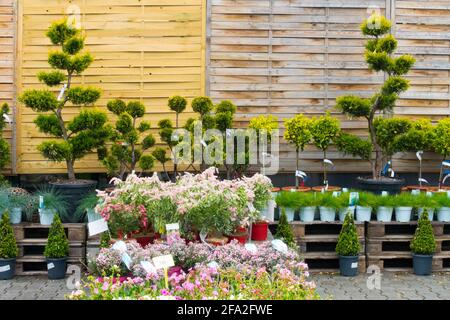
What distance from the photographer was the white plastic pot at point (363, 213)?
7.27 meters

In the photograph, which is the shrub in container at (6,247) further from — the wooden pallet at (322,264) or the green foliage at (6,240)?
the wooden pallet at (322,264)

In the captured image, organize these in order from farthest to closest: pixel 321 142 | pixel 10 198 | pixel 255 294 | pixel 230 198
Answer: pixel 321 142, pixel 10 198, pixel 230 198, pixel 255 294

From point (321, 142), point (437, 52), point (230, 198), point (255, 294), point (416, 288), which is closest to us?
point (255, 294)

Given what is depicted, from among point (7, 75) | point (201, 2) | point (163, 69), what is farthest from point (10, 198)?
point (201, 2)

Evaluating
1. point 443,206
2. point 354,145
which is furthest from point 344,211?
point 443,206

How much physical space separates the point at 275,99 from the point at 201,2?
1.58m

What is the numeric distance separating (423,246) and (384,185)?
876mm

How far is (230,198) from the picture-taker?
468 cm

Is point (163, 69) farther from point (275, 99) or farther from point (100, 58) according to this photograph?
point (275, 99)

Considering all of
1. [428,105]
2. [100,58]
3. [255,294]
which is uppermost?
[100,58]

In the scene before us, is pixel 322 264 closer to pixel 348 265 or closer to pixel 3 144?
pixel 348 265

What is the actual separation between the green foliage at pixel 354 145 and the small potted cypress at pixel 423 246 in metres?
1.11

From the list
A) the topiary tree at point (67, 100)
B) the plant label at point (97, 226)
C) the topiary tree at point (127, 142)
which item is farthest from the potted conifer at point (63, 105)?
the plant label at point (97, 226)

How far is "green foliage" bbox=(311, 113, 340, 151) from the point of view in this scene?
772cm
